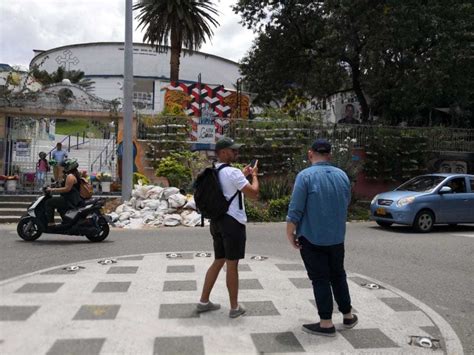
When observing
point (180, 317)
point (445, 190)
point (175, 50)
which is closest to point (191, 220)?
point (445, 190)

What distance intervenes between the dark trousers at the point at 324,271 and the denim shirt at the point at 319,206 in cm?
8

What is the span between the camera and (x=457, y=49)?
64.2 feet

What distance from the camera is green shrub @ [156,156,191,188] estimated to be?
630 inches

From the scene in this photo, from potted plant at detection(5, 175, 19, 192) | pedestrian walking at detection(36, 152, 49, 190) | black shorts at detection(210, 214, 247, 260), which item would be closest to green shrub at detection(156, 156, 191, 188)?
pedestrian walking at detection(36, 152, 49, 190)

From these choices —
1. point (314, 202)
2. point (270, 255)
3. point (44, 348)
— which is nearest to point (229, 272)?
point (314, 202)

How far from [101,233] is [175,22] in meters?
17.4

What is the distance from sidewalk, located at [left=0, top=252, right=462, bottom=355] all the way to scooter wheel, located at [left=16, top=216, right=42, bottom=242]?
9.86ft

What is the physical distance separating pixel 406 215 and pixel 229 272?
8444 millimetres

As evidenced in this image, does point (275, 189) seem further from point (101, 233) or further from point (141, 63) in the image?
point (141, 63)

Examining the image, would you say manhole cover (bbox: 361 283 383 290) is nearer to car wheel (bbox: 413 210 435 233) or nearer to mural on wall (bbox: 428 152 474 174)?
car wheel (bbox: 413 210 435 233)

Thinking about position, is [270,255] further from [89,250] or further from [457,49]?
[457,49]

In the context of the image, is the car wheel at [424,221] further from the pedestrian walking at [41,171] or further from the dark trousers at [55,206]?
the pedestrian walking at [41,171]

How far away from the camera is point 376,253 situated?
9195mm

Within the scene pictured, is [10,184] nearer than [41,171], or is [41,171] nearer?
[10,184]
